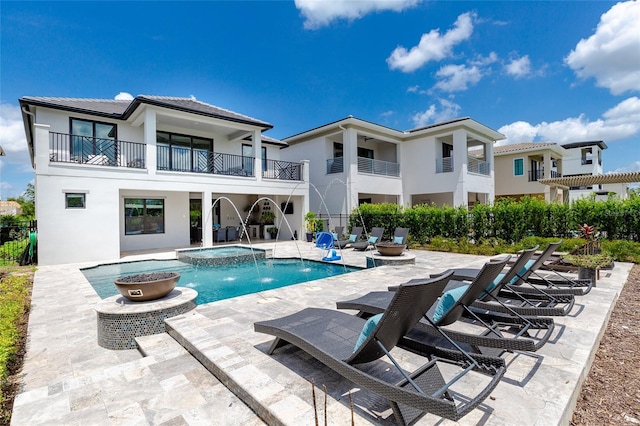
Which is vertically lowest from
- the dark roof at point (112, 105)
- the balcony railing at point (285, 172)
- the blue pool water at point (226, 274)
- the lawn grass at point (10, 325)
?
the blue pool water at point (226, 274)

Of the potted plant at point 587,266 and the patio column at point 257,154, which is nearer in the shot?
the potted plant at point 587,266

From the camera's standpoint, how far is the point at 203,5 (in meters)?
11.9

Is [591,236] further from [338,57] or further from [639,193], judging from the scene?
[338,57]

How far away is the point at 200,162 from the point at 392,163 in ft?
40.7

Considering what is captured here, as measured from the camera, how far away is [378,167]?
21141 millimetres

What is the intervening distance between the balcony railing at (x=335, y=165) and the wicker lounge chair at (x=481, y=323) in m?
15.5

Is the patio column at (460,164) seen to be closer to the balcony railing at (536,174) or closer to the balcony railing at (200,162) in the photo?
the balcony railing at (536,174)

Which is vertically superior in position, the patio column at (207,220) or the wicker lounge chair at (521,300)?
the patio column at (207,220)

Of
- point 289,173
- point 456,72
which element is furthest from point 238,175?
point 456,72

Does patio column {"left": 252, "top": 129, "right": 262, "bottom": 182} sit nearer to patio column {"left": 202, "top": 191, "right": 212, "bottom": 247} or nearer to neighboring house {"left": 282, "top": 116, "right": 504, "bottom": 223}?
patio column {"left": 202, "top": 191, "right": 212, "bottom": 247}

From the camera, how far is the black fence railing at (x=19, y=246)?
34.9ft

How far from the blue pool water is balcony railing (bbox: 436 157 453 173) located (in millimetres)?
12559

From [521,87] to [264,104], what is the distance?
16.9 m

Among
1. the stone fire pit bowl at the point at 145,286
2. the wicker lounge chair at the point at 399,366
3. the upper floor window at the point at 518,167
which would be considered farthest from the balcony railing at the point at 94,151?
the upper floor window at the point at 518,167
